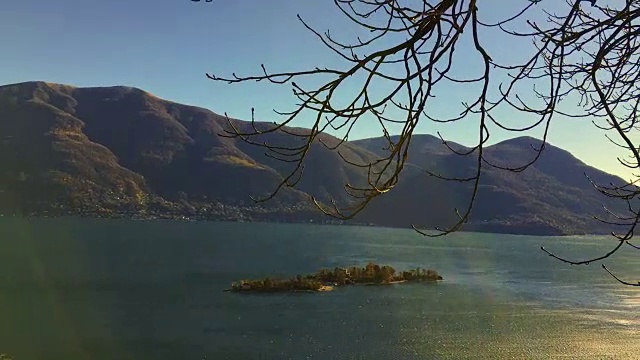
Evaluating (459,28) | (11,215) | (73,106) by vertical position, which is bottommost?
(11,215)

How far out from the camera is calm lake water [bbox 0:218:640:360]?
1884 cm

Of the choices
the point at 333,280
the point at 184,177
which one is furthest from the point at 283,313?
the point at 184,177

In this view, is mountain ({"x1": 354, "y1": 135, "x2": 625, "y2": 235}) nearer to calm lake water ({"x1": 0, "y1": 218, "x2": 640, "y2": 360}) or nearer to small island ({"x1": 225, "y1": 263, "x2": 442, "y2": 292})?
calm lake water ({"x1": 0, "y1": 218, "x2": 640, "y2": 360})

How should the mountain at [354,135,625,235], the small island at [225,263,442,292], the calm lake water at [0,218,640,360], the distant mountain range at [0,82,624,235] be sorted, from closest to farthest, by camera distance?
the calm lake water at [0,218,640,360]
the small island at [225,263,442,292]
the distant mountain range at [0,82,624,235]
the mountain at [354,135,625,235]

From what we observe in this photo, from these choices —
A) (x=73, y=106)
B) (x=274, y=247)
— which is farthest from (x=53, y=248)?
(x=73, y=106)

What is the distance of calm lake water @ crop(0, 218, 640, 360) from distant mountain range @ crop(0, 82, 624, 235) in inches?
2364

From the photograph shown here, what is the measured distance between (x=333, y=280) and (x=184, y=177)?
301ft

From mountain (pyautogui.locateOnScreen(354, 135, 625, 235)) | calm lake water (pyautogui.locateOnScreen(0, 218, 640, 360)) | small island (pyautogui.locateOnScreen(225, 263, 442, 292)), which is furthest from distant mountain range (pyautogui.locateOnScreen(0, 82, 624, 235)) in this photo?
small island (pyautogui.locateOnScreen(225, 263, 442, 292))

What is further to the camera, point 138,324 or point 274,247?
point 274,247

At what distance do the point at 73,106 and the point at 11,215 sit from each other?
2073 inches

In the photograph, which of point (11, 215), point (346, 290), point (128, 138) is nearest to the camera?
point (346, 290)

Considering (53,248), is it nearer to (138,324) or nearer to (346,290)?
(346,290)

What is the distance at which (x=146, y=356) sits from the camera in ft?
57.2

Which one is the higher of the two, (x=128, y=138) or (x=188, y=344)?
(x=128, y=138)
